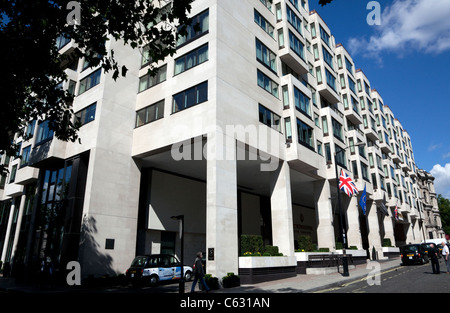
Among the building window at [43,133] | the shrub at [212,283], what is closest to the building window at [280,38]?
the building window at [43,133]

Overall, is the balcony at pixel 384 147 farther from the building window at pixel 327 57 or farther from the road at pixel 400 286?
the road at pixel 400 286

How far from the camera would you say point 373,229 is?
42.1 metres

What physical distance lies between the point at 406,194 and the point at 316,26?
1540 inches

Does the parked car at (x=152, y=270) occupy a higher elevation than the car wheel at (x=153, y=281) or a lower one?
higher

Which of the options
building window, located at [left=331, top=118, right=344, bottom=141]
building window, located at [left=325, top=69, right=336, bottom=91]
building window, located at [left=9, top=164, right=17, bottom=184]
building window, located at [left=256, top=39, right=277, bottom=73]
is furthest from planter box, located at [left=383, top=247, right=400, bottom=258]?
building window, located at [left=9, top=164, right=17, bottom=184]

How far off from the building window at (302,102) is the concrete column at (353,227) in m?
13.1

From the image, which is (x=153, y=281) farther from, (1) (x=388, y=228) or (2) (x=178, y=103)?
(1) (x=388, y=228)

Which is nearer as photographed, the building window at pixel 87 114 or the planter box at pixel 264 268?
the planter box at pixel 264 268

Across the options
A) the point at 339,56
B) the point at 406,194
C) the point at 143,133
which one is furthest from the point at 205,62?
the point at 406,194

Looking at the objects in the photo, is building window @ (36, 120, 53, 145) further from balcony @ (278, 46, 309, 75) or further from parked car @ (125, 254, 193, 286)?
balcony @ (278, 46, 309, 75)

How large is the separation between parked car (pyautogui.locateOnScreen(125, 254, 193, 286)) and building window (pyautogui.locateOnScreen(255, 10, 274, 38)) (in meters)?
21.1

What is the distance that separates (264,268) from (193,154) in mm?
9437

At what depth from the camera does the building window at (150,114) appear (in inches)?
985

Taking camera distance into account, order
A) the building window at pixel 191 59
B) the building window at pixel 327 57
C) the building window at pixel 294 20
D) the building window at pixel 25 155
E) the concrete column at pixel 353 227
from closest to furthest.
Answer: the building window at pixel 191 59, the building window at pixel 25 155, the building window at pixel 294 20, the concrete column at pixel 353 227, the building window at pixel 327 57
